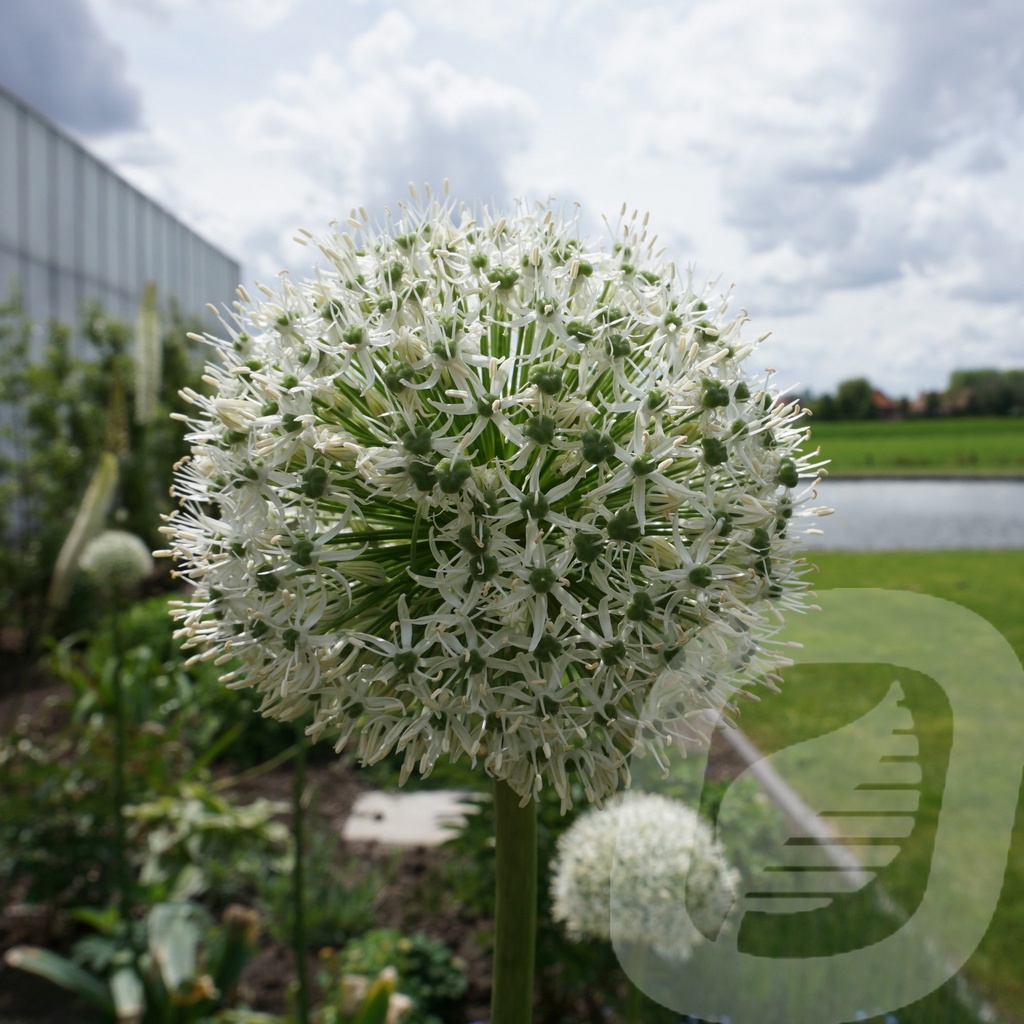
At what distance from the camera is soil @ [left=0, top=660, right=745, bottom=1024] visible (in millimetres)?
4398

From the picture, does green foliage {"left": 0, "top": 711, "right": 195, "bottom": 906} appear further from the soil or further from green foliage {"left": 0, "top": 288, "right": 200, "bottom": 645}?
green foliage {"left": 0, "top": 288, "right": 200, "bottom": 645}

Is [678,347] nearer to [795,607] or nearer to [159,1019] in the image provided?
[795,607]

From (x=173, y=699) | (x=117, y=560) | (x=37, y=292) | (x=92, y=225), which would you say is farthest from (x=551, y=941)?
(x=92, y=225)

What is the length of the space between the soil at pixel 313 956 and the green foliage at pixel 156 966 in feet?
1.18

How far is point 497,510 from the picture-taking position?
119 centimetres

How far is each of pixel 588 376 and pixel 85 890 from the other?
17.0 feet

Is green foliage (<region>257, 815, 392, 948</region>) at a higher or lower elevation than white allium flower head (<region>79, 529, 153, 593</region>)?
lower

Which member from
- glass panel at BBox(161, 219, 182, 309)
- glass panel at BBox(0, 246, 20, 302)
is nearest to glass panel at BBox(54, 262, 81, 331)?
glass panel at BBox(0, 246, 20, 302)

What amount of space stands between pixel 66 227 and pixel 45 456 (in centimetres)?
859

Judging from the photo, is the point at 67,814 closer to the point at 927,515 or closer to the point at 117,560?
the point at 117,560

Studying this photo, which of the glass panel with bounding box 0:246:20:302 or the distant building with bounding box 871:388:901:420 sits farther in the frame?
the distant building with bounding box 871:388:901:420

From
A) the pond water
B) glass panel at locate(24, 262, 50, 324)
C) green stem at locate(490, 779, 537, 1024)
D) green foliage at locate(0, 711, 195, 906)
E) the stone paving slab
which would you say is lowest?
the stone paving slab

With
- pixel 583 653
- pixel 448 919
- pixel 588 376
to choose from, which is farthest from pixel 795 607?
pixel 448 919

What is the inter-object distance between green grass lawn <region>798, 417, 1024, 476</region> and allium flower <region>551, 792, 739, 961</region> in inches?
1134
